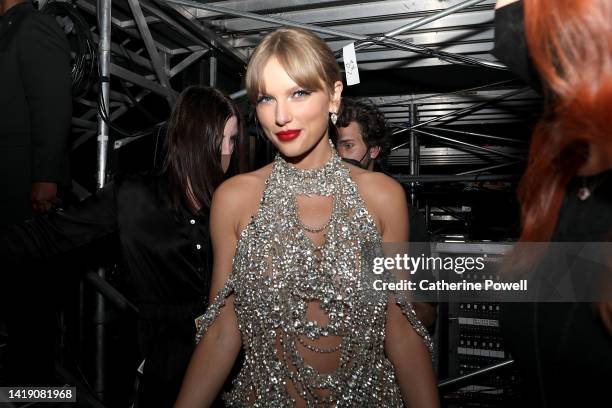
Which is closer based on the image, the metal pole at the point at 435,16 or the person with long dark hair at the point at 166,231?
the person with long dark hair at the point at 166,231

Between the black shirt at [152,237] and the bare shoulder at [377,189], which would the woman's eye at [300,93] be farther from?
the black shirt at [152,237]

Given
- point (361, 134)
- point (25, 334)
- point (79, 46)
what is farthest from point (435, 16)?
point (25, 334)

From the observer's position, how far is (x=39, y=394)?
2309mm

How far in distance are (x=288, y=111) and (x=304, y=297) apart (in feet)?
1.83

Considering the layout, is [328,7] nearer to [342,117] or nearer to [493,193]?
[342,117]

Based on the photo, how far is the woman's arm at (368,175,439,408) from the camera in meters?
1.34

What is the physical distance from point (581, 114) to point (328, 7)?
346cm

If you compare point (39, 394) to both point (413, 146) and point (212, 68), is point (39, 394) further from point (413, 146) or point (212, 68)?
point (413, 146)

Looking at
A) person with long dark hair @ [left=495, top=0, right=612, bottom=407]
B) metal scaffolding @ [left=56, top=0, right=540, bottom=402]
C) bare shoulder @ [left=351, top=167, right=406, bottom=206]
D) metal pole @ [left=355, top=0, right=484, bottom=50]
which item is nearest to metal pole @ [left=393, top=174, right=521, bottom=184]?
metal scaffolding @ [left=56, top=0, right=540, bottom=402]

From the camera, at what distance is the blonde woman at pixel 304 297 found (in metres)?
1.35

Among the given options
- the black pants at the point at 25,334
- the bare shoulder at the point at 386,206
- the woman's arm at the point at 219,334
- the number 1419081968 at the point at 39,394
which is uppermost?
the bare shoulder at the point at 386,206

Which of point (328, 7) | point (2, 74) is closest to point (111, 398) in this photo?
point (2, 74)

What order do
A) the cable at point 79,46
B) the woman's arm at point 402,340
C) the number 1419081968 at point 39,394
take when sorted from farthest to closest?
1. the cable at point 79,46
2. the number 1419081968 at point 39,394
3. the woman's arm at point 402,340

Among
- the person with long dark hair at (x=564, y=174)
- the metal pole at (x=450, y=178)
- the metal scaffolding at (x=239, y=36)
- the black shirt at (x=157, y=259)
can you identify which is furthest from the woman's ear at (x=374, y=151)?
the person with long dark hair at (x=564, y=174)
